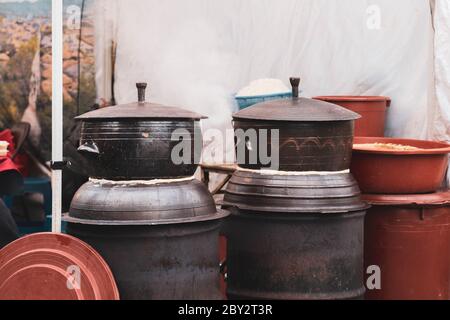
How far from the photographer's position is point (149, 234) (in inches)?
185

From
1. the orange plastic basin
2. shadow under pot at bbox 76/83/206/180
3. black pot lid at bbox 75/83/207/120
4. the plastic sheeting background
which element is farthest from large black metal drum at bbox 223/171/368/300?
the plastic sheeting background

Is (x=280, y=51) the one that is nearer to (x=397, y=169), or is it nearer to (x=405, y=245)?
(x=397, y=169)

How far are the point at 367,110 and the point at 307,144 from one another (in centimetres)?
149

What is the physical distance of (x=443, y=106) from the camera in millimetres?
6141

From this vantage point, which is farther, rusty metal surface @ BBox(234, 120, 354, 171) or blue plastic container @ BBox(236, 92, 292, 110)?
blue plastic container @ BBox(236, 92, 292, 110)

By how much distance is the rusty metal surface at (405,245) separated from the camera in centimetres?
567

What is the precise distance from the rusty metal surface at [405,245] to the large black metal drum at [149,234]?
4.56 feet

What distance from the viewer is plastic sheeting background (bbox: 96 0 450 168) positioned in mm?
6543

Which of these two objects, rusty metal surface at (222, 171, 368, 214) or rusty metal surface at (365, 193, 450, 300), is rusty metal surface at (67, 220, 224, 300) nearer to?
rusty metal surface at (222, 171, 368, 214)

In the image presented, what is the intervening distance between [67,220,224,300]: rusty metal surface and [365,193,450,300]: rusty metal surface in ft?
4.70

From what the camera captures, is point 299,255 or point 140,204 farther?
point 299,255

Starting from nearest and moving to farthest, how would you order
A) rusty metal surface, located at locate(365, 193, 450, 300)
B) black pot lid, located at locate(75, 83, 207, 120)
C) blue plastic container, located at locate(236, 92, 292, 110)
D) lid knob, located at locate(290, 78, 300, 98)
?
black pot lid, located at locate(75, 83, 207, 120) < lid knob, located at locate(290, 78, 300, 98) < rusty metal surface, located at locate(365, 193, 450, 300) < blue plastic container, located at locate(236, 92, 292, 110)

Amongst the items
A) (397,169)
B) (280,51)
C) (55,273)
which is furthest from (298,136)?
(280,51)

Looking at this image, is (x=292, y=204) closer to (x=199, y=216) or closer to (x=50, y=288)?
(x=199, y=216)
